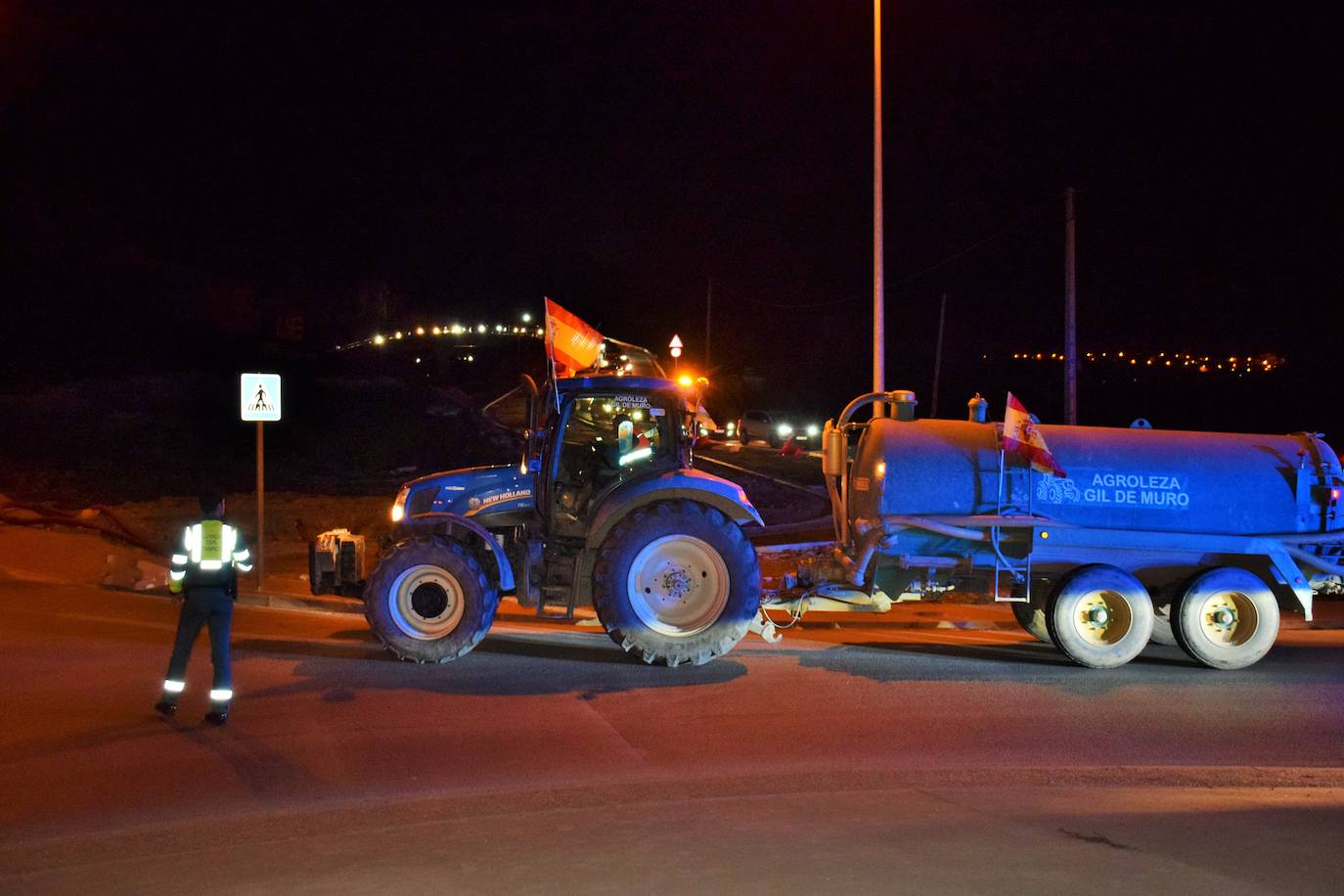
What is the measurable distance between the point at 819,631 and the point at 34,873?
899 cm

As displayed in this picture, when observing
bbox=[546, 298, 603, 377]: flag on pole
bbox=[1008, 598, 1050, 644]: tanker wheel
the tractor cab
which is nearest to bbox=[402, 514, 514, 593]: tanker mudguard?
the tractor cab

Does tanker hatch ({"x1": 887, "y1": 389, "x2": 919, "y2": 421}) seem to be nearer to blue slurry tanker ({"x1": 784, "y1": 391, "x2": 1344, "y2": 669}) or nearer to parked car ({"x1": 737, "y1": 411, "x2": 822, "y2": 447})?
blue slurry tanker ({"x1": 784, "y1": 391, "x2": 1344, "y2": 669})

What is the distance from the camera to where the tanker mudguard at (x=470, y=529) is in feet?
36.7

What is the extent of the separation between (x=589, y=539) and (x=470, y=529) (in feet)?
3.70

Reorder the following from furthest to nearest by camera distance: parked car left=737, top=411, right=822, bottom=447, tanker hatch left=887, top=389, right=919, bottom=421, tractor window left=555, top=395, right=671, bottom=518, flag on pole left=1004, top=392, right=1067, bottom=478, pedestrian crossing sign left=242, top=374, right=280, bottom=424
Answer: parked car left=737, top=411, right=822, bottom=447 < pedestrian crossing sign left=242, top=374, right=280, bottom=424 < tanker hatch left=887, top=389, right=919, bottom=421 < tractor window left=555, top=395, right=671, bottom=518 < flag on pole left=1004, top=392, right=1067, bottom=478

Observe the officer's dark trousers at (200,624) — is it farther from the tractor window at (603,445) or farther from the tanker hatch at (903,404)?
the tanker hatch at (903,404)

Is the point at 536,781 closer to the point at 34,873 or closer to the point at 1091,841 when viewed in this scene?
the point at 34,873

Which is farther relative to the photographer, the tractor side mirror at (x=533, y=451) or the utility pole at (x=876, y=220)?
the utility pole at (x=876, y=220)

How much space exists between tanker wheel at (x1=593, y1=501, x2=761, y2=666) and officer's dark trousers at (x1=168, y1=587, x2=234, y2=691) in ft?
11.0

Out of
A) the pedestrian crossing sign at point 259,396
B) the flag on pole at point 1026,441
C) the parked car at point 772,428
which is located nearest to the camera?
the flag on pole at point 1026,441

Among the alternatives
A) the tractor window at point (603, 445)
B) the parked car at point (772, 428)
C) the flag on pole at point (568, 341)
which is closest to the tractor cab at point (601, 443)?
the tractor window at point (603, 445)

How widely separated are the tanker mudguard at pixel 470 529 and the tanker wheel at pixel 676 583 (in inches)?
34.7

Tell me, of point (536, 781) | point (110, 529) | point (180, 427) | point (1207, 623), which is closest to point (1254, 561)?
point (1207, 623)

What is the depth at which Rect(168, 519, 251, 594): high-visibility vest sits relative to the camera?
29.5 feet
